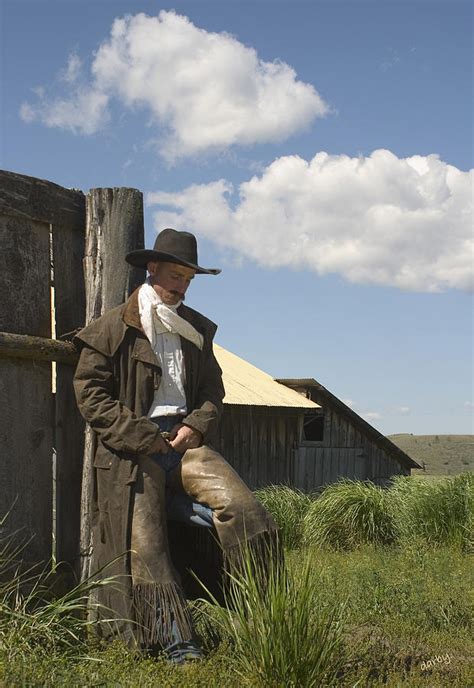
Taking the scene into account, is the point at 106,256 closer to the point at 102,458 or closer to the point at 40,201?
the point at 40,201

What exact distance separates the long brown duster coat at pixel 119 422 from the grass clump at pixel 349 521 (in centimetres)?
758

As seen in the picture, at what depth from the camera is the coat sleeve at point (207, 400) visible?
5.11 m

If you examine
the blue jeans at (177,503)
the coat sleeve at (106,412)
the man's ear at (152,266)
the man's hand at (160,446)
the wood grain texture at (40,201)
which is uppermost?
the wood grain texture at (40,201)

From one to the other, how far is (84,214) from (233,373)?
538 inches

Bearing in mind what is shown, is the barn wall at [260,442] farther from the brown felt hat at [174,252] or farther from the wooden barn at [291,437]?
the brown felt hat at [174,252]

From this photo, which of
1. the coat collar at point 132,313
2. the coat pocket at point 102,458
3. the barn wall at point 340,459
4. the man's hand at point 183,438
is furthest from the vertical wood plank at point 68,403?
the barn wall at point 340,459

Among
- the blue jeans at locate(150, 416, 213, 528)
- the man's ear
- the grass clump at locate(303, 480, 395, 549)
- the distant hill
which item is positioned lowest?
the distant hill

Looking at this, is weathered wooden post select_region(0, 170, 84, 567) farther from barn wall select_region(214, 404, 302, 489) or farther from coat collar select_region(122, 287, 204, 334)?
barn wall select_region(214, 404, 302, 489)

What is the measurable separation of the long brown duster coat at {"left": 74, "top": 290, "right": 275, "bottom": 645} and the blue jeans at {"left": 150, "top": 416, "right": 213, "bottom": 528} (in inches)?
4.4

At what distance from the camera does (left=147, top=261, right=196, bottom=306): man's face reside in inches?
205

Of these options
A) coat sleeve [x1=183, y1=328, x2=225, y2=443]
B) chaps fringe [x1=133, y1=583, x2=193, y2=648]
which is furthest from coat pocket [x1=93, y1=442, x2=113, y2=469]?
chaps fringe [x1=133, y1=583, x2=193, y2=648]

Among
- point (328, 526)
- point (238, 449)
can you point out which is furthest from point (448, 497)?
point (238, 449)

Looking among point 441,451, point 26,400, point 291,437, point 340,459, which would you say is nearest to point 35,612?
point 26,400

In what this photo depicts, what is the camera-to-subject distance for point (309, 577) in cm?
445
